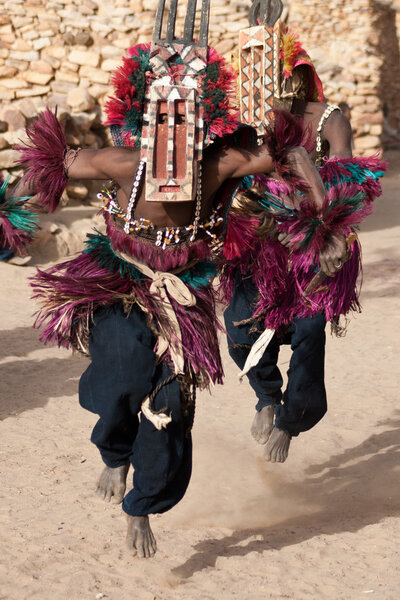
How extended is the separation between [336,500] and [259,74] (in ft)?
7.80

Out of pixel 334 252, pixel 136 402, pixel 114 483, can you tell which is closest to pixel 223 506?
pixel 114 483

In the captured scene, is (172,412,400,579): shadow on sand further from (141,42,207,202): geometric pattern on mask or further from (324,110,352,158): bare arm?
(324,110,352,158): bare arm

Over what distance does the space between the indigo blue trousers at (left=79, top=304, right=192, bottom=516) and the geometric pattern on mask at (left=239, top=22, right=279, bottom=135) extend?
1649 mm

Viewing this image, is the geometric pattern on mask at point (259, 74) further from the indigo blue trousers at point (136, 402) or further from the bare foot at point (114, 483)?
the bare foot at point (114, 483)

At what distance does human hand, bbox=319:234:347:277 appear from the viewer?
3.40 m

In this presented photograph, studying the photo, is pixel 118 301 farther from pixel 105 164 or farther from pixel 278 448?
pixel 278 448

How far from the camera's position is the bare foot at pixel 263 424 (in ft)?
15.9

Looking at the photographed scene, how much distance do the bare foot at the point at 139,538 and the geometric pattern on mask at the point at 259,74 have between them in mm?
2251

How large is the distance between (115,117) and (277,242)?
129 cm

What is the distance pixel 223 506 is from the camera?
4.61 meters

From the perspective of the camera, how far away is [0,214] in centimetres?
365

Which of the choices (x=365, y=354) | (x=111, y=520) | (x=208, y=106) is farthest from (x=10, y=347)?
(x=208, y=106)

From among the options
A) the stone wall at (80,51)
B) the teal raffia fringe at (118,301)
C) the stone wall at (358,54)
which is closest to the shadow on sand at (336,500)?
the teal raffia fringe at (118,301)

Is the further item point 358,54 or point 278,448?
point 358,54
